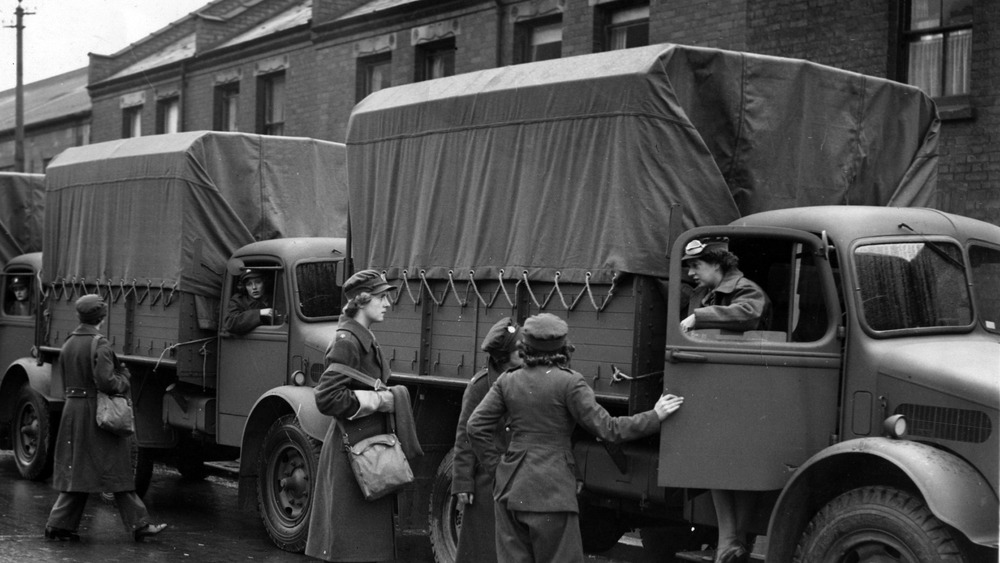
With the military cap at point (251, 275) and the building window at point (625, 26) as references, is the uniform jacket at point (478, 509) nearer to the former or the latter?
the military cap at point (251, 275)

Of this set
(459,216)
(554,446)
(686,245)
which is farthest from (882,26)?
(554,446)

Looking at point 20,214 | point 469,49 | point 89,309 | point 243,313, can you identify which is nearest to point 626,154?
point 243,313

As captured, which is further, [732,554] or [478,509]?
[478,509]

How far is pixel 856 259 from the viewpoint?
21.9ft

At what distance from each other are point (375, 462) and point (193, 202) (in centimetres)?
561

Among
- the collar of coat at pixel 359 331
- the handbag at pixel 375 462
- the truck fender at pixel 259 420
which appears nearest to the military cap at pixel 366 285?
the collar of coat at pixel 359 331

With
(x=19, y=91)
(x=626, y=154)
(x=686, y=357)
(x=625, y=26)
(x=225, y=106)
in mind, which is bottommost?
(x=686, y=357)

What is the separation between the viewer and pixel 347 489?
716 cm

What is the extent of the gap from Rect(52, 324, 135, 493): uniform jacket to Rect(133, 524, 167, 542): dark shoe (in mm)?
326

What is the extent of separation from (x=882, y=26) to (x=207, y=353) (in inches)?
331

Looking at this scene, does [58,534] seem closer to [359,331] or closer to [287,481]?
[287,481]

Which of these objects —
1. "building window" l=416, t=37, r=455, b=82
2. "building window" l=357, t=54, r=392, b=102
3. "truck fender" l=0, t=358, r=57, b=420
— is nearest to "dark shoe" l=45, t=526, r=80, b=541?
"truck fender" l=0, t=358, r=57, b=420

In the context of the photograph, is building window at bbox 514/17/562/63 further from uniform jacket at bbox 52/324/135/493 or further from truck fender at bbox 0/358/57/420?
uniform jacket at bbox 52/324/135/493

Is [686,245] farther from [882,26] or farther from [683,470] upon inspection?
[882,26]
